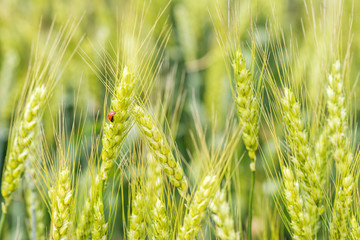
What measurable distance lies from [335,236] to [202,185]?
0.81ft

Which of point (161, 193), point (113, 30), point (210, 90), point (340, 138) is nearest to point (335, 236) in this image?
point (340, 138)

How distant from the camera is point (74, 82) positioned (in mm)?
1144

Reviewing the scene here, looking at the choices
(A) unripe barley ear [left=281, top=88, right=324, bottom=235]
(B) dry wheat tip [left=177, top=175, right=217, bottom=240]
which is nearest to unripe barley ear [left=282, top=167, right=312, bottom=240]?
(A) unripe barley ear [left=281, top=88, right=324, bottom=235]

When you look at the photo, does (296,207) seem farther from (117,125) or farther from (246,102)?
(117,125)

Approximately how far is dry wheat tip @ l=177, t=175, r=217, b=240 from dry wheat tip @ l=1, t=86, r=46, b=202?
0.32 meters

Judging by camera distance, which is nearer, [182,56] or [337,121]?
[337,121]

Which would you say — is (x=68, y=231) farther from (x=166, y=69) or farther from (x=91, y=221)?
(x=166, y=69)

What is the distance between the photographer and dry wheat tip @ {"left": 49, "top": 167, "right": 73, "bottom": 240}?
1.98ft

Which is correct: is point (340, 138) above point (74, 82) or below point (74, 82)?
below

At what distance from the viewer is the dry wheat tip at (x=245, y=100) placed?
2.14 ft

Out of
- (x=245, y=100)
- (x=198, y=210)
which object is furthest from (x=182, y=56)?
(x=198, y=210)

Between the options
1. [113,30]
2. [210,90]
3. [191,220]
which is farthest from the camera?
[113,30]

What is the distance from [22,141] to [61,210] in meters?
0.18

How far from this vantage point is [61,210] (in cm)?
61
